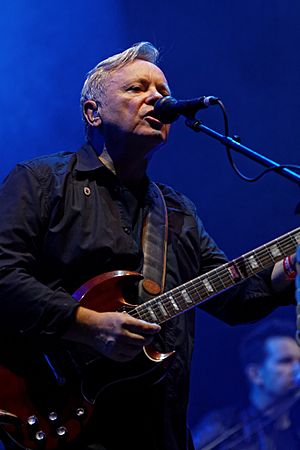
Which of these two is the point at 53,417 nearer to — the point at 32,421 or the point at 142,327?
the point at 32,421

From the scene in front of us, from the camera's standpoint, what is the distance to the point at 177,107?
2.24 metres

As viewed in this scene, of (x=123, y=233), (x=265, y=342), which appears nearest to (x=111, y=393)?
(x=123, y=233)

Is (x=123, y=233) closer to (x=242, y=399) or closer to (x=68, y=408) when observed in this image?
(x=68, y=408)

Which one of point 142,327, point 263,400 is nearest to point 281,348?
point 263,400

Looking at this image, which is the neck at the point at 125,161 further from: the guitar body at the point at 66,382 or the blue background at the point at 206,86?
the blue background at the point at 206,86

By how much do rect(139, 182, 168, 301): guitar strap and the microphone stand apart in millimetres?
307

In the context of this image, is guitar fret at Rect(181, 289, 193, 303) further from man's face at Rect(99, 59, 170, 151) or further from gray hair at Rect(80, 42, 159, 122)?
gray hair at Rect(80, 42, 159, 122)

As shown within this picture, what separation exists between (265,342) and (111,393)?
6.38 feet

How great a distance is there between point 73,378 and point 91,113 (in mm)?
1025

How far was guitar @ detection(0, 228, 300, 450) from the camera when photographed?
2.05m

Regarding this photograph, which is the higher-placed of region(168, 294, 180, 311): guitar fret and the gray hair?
the gray hair

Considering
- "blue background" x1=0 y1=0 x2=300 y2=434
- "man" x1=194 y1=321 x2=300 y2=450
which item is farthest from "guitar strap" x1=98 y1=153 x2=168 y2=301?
"blue background" x1=0 y1=0 x2=300 y2=434

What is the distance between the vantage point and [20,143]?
3.85 metres

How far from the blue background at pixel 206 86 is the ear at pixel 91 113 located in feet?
4.00
